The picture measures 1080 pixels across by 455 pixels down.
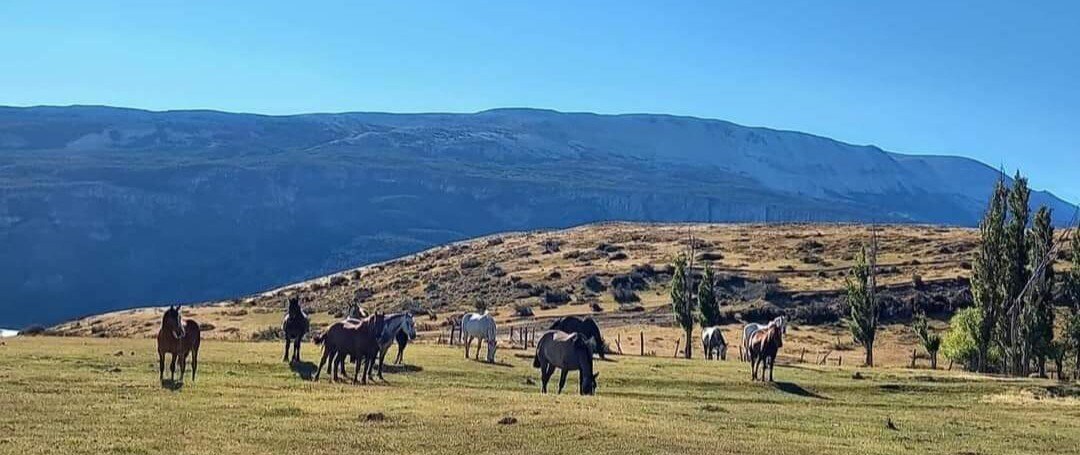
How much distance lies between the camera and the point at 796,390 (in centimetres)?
3541

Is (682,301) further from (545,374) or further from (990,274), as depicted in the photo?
(545,374)

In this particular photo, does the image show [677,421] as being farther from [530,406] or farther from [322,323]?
[322,323]

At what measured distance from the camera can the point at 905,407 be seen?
107 ft

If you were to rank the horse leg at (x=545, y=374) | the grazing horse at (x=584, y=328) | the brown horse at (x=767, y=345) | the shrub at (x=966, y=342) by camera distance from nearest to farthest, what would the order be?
the horse leg at (x=545, y=374) → the brown horse at (x=767, y=345) → the grazing horse at (x=584, y=328) → the shrub at (x=966, y=342)

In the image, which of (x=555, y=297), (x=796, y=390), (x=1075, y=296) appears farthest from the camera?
(x=555, y=297)

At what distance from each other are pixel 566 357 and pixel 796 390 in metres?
9.18

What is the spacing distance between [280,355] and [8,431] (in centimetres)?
1837

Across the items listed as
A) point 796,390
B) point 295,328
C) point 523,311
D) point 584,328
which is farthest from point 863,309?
point 295,328

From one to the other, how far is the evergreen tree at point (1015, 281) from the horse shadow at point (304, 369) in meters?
36.5

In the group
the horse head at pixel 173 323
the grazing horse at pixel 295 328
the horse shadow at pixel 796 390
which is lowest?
the horse shadow at pixel 796 390

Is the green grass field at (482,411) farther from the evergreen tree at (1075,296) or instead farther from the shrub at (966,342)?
the shrub at (966,342)

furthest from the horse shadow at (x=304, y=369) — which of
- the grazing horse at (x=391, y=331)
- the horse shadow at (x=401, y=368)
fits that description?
the horse shadow at (x=401, y=368)

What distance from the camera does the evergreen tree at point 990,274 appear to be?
55.4m

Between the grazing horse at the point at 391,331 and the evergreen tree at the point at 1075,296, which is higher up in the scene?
the evergreen tree at the point at 1075,296
